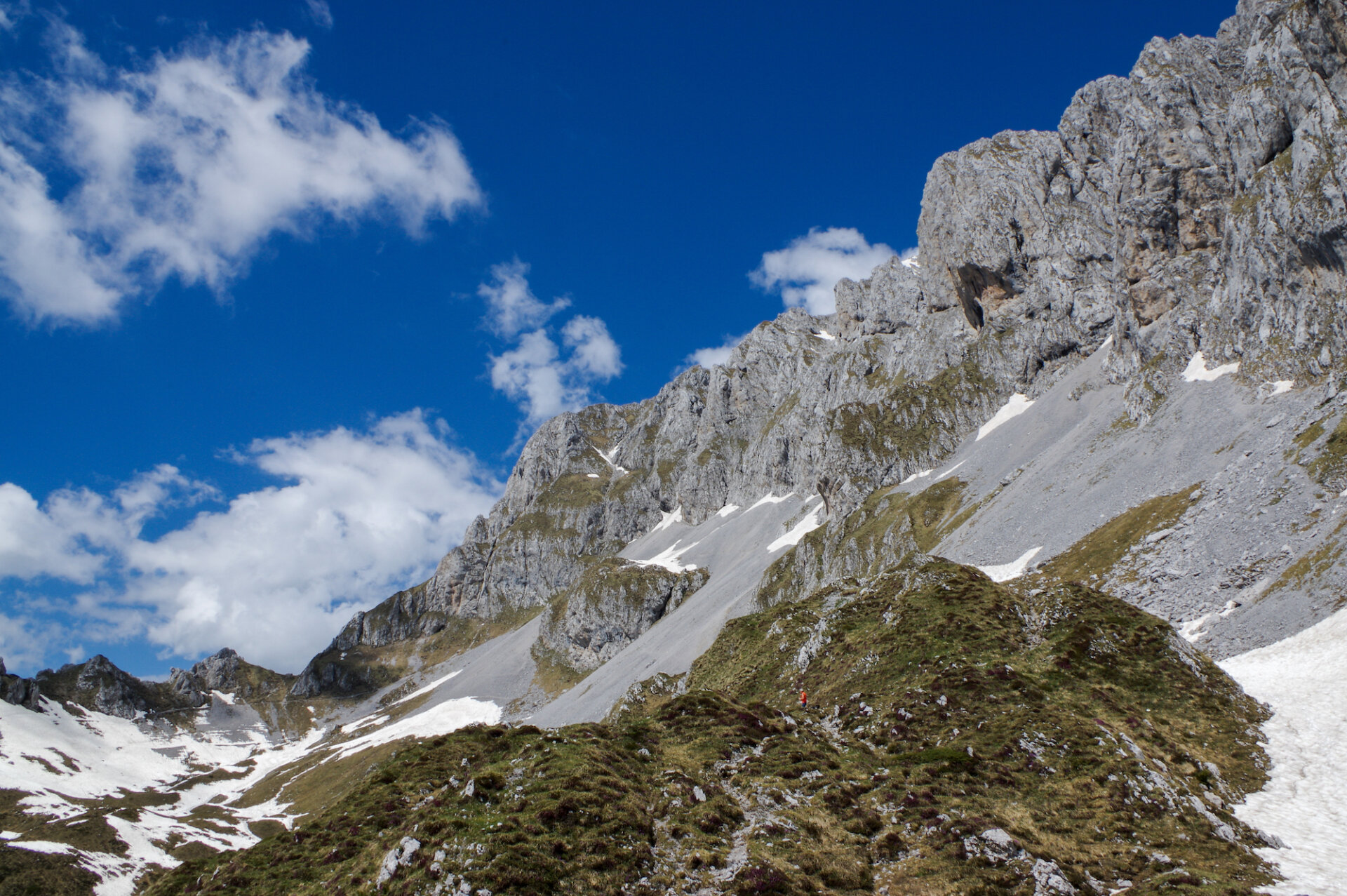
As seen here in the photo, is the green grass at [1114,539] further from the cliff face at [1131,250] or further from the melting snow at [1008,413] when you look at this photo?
the melting snow at [1008,413]

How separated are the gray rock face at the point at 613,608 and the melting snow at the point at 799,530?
1084 inches

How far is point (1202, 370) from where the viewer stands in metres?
90.4

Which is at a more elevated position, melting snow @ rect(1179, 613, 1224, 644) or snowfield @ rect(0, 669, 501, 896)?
snowfield @ rect(0, 669, 501, 896)

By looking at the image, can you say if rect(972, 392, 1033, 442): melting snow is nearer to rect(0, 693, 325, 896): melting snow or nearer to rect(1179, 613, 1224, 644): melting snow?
rect(1179, 613, 1224, 644): melting snow

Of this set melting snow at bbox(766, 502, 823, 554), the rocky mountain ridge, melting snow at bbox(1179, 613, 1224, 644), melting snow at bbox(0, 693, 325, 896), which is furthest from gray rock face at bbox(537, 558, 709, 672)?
melting snow at bbox(1179, 613, 1224, 644)

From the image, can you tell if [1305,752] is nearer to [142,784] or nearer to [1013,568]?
[1013,568]

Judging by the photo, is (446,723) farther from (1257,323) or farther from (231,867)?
(1257,323)

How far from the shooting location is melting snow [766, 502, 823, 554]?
156 metres

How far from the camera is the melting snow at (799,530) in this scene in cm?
15562

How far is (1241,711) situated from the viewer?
29453 millimetres

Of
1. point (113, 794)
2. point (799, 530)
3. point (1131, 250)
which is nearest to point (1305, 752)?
point (1131, 250)

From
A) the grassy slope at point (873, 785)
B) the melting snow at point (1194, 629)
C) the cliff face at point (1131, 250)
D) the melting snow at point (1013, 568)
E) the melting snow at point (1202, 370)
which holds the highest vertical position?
the cliff face at point (1131, 250)

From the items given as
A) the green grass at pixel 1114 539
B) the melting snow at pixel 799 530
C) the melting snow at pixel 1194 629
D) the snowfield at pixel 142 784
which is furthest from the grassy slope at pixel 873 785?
the melting snow at pixel 799 530

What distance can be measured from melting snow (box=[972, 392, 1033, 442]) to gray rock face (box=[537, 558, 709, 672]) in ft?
267
